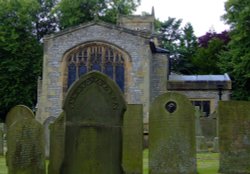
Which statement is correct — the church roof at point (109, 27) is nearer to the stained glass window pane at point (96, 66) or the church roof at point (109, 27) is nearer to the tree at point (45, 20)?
the stained glass window pane at point (96, 66)

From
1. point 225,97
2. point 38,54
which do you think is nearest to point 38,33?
point 38,54

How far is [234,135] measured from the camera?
9.95 metres

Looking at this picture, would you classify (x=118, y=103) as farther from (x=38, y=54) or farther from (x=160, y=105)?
(x=38, y=54)

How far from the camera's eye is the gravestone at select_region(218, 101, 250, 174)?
9.91 metres

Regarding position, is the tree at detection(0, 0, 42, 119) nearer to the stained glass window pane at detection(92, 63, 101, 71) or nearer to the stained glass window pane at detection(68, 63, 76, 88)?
the stained glass window pane at detection(68, 63, 76, 88)

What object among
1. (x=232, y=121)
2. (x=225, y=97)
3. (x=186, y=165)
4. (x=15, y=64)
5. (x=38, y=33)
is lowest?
(x=186, y=165)

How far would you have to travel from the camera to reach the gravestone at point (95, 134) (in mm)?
6785

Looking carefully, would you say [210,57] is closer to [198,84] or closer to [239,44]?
[239,44]

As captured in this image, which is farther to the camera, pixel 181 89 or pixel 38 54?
pixel 38 54

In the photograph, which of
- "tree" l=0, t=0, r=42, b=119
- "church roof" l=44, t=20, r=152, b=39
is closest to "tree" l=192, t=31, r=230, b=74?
"tree" l=0, t=0, r=42, b=119

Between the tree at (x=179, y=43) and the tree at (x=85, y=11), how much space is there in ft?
30.1

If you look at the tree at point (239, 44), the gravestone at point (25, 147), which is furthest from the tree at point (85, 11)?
the gravestone at point (25, 147)

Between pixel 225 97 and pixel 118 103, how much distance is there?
23.4 m

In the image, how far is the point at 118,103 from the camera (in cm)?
682
